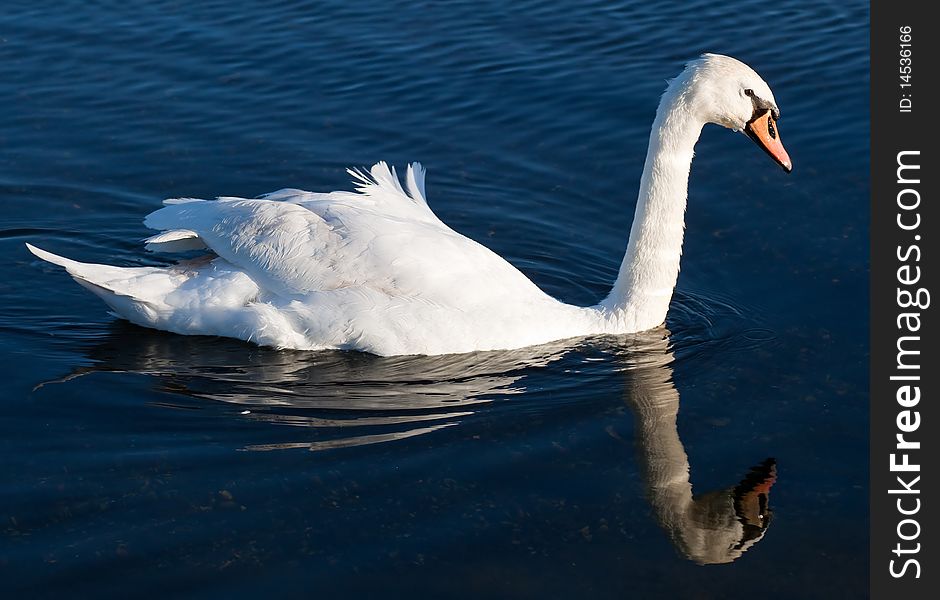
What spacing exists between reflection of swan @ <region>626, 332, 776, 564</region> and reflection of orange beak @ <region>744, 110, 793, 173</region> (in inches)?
72.3

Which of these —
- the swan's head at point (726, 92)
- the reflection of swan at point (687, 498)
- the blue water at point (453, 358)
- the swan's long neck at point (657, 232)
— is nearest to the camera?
the blue water at point (453, 358)

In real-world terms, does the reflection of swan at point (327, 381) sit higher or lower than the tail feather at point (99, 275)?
lower

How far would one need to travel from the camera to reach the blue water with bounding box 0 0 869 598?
6719mm

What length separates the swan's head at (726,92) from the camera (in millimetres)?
8656

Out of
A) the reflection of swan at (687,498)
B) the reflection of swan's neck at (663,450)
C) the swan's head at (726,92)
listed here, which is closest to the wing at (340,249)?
the reflection of swan's neck at (663,450)

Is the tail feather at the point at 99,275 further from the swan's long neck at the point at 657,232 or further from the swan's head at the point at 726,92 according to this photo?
the swan's head at the point at 726,92

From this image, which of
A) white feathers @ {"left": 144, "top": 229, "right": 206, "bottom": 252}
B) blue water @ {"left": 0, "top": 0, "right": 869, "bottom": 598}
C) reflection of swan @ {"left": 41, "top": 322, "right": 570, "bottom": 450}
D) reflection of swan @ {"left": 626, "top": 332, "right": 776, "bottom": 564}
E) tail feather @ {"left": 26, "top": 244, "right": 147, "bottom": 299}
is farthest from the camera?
white feathers @ {"left": 144, "top": 229, "right": 206, "bottom": 252}

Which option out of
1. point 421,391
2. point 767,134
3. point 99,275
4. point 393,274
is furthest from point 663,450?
point 99,275

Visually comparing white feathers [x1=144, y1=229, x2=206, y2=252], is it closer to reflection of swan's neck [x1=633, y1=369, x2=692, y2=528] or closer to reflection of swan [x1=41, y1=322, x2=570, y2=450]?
reflection of swan [x1=41, y1=322, x2=570, y2=450]

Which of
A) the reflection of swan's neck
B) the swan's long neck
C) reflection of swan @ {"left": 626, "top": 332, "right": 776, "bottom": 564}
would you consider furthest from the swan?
reflection of swan @ {"left": 626, "top": 332, "right": 776, "bottom": 564}

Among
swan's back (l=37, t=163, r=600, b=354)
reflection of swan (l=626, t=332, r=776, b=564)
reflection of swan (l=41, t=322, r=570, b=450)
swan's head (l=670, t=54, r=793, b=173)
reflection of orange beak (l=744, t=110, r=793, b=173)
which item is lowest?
reflection of swan (l=626, t=332, r=776, b=564)

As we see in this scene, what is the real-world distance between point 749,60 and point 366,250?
251 inches

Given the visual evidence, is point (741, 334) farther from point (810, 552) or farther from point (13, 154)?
point (13, 154)

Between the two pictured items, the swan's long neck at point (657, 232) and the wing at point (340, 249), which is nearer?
the wing at point (340, 249)
